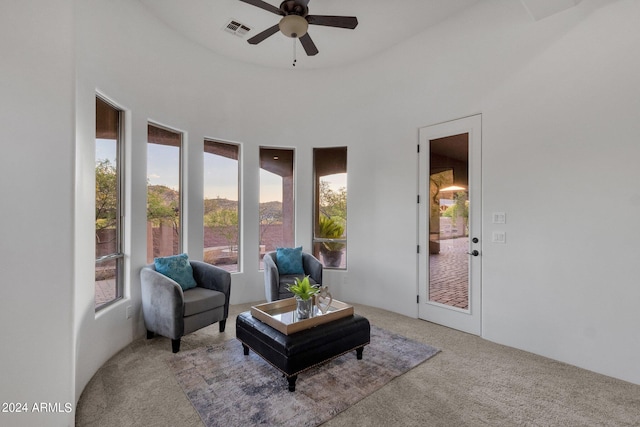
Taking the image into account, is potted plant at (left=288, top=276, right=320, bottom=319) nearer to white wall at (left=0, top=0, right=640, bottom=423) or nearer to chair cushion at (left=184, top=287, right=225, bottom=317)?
chair cushion at (left=184, top=287, right=225, bottom=317)

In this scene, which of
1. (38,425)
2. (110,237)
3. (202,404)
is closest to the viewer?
(38,425)

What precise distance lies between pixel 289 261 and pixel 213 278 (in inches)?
46.5

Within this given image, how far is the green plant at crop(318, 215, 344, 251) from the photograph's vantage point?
500 centimetres

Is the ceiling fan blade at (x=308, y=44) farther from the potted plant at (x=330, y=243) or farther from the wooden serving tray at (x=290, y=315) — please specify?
the wooden serving tray at (x=290, y=315)

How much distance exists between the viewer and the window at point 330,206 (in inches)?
196

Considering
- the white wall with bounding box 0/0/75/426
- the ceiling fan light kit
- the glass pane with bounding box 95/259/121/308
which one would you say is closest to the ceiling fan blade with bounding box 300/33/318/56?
the ceiling fan light kit

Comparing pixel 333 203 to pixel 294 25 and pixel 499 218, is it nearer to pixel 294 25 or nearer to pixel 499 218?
pixel 499 218

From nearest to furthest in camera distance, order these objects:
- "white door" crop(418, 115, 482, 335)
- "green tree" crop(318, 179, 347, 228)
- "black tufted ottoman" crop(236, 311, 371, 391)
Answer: "black tufted ottoman" crop(236, 311, 371, 391) → "white door" crop(418, 115, 482, 335) → "green tree" crop(318, 179, 347, 228)

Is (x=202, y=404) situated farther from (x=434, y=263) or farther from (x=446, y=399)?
(x=434, y=263)

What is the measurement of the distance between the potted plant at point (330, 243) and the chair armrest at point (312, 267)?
48 centimetres

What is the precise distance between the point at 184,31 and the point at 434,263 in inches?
174

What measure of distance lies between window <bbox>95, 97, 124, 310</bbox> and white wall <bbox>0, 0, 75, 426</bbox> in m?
1.31

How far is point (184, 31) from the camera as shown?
13.0 ft

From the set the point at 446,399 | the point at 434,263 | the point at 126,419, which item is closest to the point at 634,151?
the point at 434,263
